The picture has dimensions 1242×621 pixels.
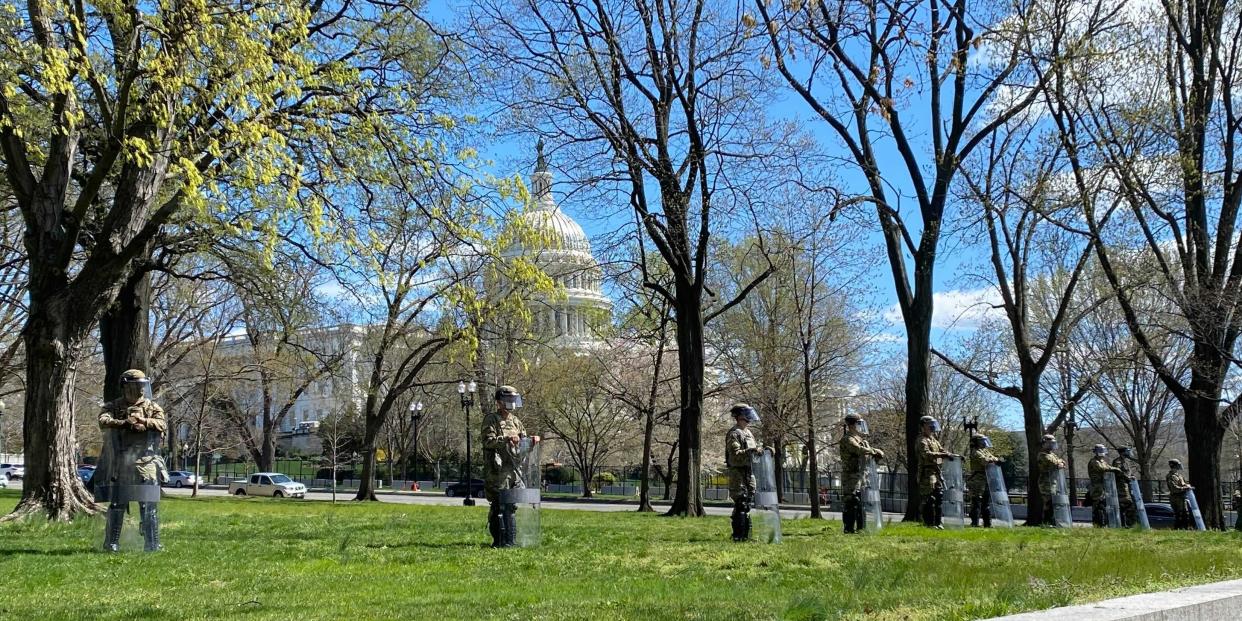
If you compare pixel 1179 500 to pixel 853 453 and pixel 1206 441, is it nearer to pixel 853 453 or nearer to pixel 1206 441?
pixel 1206 441

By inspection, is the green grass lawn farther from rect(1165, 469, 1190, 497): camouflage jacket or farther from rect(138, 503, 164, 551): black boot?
rect(1165, 469, 1190, 497): camouflage jacket

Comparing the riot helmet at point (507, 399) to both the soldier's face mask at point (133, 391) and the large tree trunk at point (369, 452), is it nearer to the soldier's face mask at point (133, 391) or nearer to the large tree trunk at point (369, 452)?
the soldier's face mask at point (133, 391)

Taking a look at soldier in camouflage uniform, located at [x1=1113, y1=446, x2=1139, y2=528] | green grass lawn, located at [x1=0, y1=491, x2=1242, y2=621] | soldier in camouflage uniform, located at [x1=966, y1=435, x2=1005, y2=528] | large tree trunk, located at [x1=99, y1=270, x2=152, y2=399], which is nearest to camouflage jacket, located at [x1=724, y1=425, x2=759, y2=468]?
green grass lawn, located at [x1=0, y1=491, x2=1242, y2=621]

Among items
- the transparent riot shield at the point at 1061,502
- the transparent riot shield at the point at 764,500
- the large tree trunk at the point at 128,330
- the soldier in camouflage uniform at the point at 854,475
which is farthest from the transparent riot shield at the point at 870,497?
the large tree trunk at the point at 128,330

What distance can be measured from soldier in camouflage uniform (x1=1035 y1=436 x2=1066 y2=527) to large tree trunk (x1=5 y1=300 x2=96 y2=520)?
1625cm

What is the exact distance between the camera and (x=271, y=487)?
170 ft

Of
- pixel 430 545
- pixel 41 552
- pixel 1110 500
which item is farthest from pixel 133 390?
pixel 1110 500

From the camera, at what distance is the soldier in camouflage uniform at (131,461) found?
9.80 m

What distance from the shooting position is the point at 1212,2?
21.2 metres

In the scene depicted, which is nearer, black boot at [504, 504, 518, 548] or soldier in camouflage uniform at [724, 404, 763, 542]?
black boot at [504, 504, 518, 548]

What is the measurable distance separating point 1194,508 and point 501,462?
1825 cm

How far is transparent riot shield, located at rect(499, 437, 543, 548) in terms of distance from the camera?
10555 millimetres

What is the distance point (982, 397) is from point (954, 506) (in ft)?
122

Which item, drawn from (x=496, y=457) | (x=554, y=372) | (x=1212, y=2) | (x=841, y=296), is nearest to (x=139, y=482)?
(x=496, y=457)
